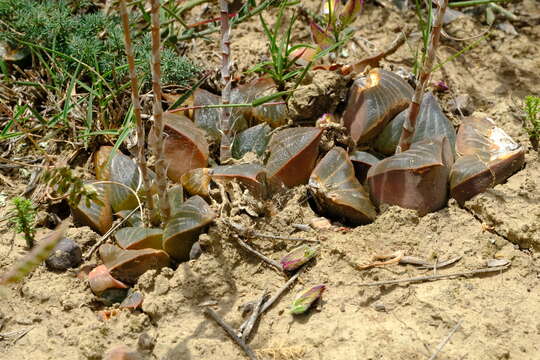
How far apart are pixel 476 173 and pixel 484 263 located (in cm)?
40

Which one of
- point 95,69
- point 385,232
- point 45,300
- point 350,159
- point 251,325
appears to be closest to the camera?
point 251,325

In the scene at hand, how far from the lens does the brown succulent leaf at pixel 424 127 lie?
262 cm

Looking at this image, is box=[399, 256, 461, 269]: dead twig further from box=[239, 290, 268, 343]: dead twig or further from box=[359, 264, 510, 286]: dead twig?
box=[239, 290, 268, 343]: dead twig

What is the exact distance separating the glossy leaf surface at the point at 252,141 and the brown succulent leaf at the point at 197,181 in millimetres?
261

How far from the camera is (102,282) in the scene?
2.19m

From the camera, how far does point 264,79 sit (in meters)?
2.79

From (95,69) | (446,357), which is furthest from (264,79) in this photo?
(446,357)

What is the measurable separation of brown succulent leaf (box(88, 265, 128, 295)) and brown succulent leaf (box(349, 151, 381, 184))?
3.74 ft

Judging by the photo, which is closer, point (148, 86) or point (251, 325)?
point (251, 325)

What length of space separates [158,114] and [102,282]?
71 centimetres

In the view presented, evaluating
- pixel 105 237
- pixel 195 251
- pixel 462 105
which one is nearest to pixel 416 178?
pixel 462 105

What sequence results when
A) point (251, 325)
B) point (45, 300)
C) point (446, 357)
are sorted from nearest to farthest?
point (446, 357), point (251, 325), point (45, 300)

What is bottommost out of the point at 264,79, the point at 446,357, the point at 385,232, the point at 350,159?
the point at 446,357

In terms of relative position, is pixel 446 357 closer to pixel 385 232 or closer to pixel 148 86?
pixel 385 232
